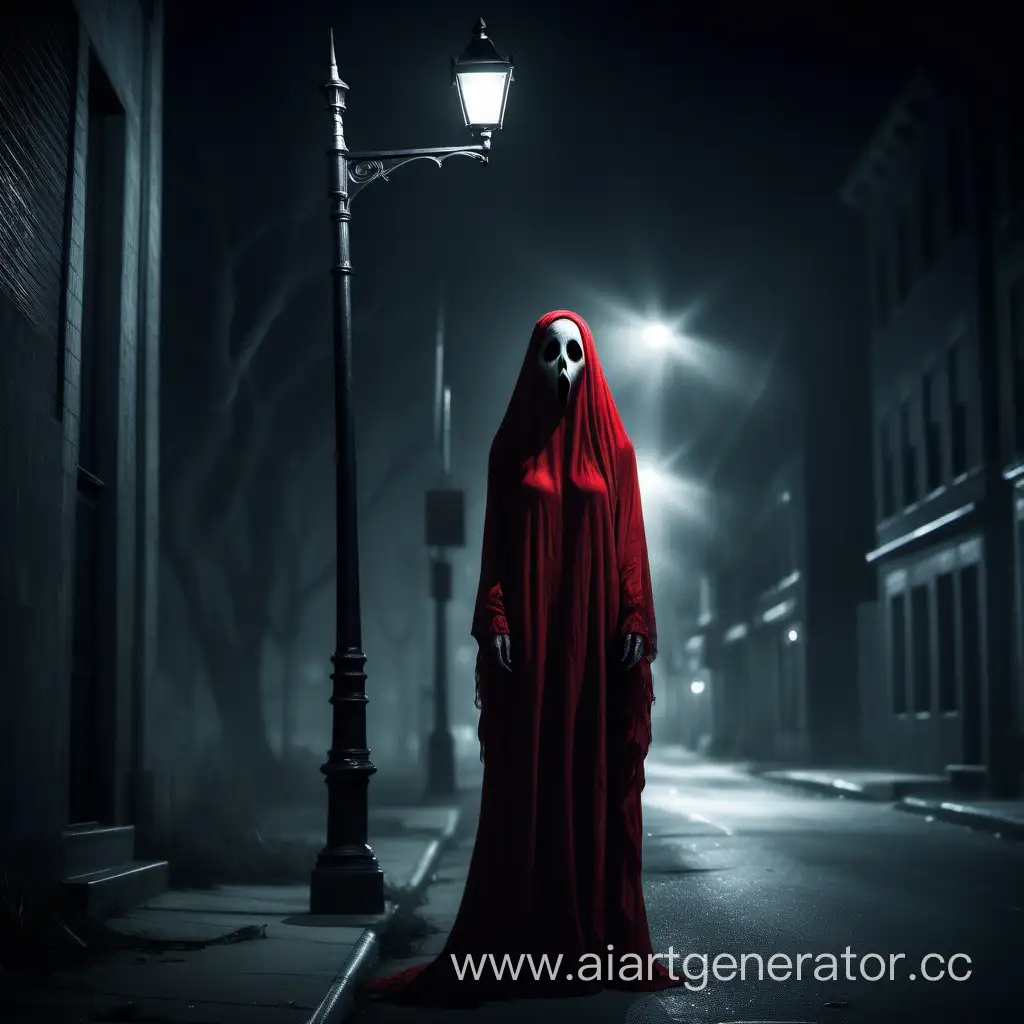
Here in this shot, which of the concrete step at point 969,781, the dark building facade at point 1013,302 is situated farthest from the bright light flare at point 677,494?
the concrete step at point 969,781

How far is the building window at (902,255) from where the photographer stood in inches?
1369

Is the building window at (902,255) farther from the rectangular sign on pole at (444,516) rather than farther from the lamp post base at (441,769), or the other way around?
the lamp post base at (441,769)

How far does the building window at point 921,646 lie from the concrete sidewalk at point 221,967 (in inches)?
909

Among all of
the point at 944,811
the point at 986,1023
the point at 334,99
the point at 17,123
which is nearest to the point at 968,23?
the point at 944,811

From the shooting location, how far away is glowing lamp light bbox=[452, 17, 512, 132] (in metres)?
11.3

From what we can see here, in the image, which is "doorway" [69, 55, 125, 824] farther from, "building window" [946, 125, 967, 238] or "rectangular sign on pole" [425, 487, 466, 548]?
"building window" [946, 125, 967, 238]

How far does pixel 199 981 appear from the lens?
7.31m

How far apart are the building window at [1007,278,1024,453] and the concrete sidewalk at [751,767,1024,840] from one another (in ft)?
17.9

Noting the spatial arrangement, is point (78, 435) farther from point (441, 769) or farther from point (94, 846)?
point (441, 769)

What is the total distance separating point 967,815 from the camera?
65.7 feet

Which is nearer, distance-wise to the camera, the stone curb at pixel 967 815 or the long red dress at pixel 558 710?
the long red dress at pixel 558 710

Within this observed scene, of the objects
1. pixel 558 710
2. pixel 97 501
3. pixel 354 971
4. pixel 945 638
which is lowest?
pixel 354 971

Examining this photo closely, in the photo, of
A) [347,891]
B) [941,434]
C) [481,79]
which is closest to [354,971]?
[347,891]

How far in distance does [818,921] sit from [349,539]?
12.1 ft
